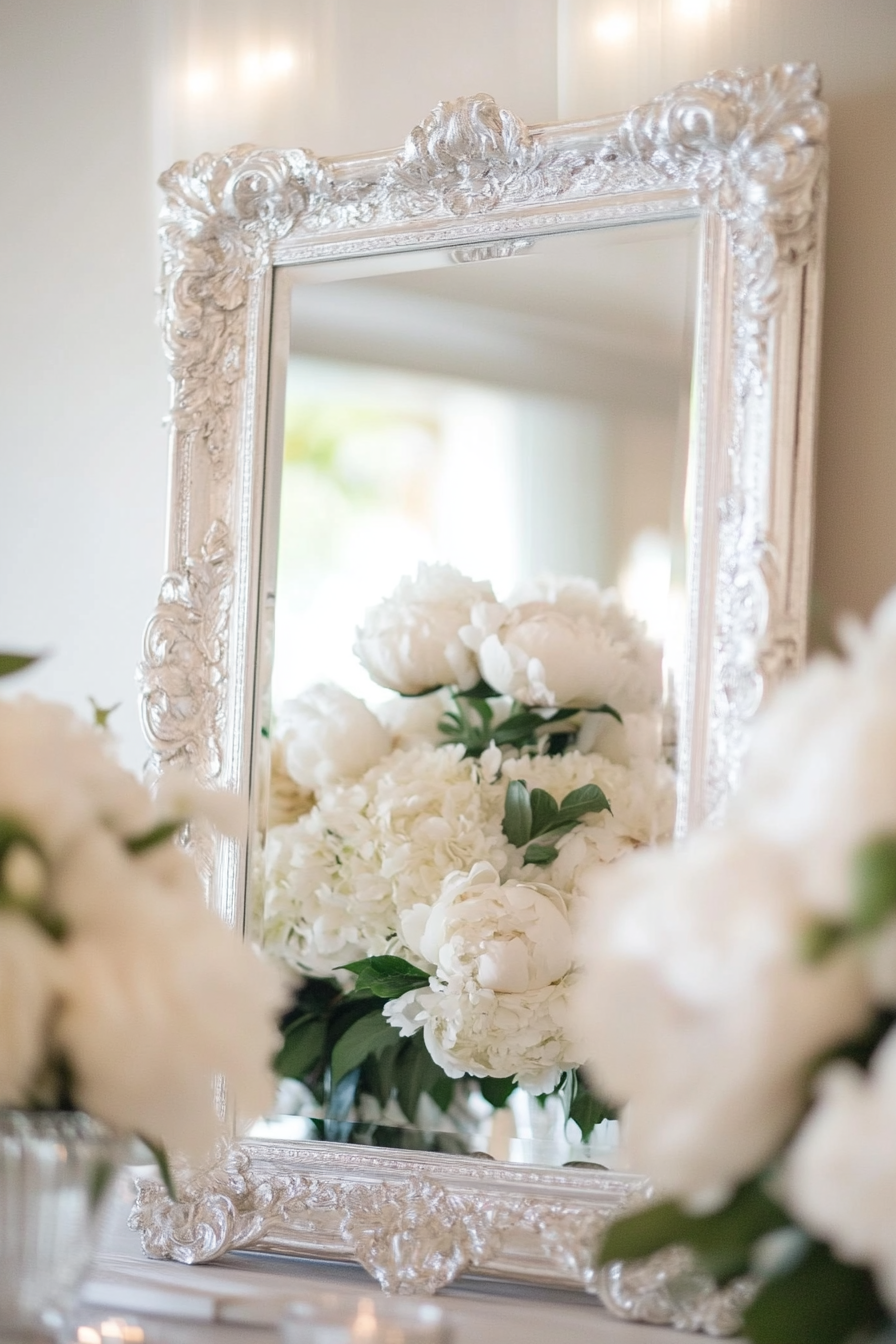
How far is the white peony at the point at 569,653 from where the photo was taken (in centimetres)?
108

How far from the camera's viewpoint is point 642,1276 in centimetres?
98

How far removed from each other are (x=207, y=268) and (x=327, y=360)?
0.15 meters

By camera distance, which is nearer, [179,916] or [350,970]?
[179,916]

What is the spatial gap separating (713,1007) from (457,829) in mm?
540

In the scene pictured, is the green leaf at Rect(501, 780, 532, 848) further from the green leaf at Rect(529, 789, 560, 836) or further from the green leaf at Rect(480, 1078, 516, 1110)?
the green leaf at Rect(480, 1078, 516, 1110)

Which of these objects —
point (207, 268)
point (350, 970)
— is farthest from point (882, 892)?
point (207, 268)

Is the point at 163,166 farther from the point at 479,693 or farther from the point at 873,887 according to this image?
the point at 873,887

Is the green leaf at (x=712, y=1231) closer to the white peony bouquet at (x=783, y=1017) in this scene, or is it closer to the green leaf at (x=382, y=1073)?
the white peony bouquet at (x=783, y=1017)

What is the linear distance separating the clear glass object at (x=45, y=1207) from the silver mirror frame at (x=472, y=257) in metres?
0.33

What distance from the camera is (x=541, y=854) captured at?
109cm

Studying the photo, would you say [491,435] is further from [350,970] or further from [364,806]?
[350,970]

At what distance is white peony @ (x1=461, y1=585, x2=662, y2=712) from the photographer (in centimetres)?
108

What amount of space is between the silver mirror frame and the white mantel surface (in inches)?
0.8

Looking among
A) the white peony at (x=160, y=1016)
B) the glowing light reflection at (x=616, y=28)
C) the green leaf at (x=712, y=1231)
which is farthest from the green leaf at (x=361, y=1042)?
the glowing light reflection at (x=616, y=28)
